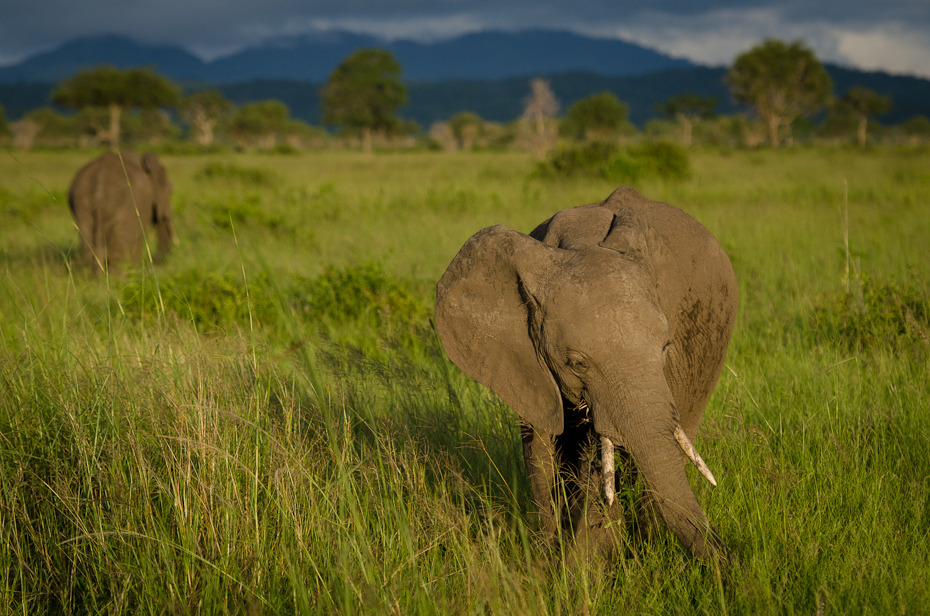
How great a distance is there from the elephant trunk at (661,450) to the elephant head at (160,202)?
8.88m

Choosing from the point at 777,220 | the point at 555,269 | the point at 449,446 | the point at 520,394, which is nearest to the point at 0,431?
the point at 449,446

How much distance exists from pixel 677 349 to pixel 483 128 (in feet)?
301

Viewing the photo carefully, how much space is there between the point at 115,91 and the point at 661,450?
2129 inches

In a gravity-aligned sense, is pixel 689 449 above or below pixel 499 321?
below

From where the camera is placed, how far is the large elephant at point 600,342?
218 cm

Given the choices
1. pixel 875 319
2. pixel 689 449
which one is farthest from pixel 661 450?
pixel 875 319

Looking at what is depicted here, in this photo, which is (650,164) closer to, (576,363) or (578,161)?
(578,161)

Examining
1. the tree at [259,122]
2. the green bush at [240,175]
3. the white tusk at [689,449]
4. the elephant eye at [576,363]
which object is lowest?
the white tusk at [689,449]

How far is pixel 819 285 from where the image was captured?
A: 20.9 feet

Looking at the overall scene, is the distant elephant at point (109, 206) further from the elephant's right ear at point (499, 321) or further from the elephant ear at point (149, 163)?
the elephant's right ear at point (499, 321)

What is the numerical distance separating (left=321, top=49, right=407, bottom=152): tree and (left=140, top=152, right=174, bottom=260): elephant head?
54855 millimetres

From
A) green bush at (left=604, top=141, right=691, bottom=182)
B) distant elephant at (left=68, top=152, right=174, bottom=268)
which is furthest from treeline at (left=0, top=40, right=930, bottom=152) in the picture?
distant elephant at (left=68, top=152, right=174, bottom=268)

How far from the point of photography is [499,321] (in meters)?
2.43

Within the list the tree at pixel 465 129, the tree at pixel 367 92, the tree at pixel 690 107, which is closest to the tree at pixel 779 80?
the tree at pixel 690 107
